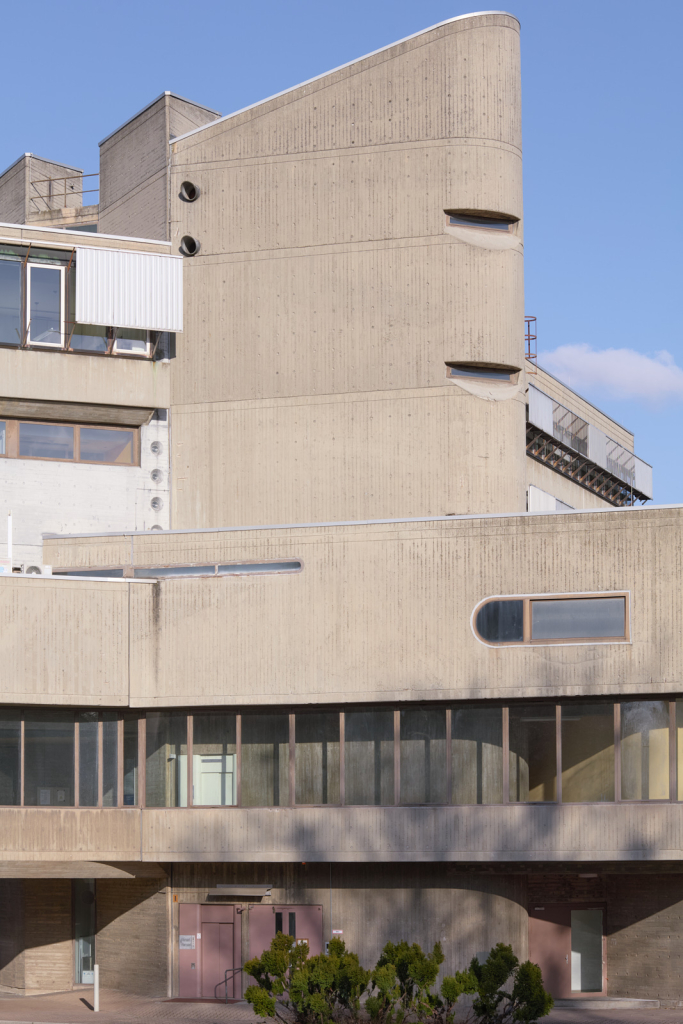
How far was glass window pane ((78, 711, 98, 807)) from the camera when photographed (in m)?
31.3

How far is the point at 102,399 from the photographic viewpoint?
35969 millimetres

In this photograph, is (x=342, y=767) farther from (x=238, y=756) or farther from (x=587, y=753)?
(x=587, y=753)

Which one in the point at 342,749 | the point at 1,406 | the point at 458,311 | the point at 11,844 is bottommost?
the point at 11,844

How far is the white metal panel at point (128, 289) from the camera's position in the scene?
35531 mm

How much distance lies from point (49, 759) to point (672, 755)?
1364 centimetres

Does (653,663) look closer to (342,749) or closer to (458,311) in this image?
(342,749)

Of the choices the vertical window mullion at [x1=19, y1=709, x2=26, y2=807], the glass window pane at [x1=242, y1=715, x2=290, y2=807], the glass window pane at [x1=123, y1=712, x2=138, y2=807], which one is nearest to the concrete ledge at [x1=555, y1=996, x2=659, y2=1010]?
the glass window pane at [x1=242, y1=715, x2=290, y2=807]

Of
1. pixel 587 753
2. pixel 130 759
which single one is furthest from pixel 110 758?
pixel 587 753

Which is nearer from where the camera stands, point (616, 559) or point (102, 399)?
point (616, 559)

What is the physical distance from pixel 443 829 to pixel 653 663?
5.82m

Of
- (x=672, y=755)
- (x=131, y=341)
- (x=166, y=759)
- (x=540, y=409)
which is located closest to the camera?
(x=672, y=755)

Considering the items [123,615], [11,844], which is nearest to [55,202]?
[123,615]

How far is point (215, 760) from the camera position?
31719 millimetres

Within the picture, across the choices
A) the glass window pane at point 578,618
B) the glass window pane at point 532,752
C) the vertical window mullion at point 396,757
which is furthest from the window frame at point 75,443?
the glass window pane at point 532,752
